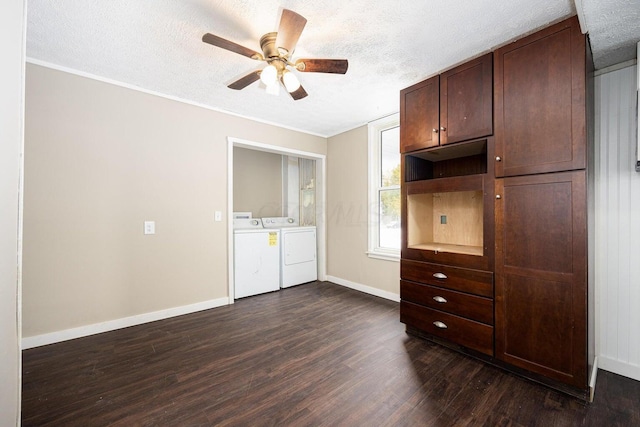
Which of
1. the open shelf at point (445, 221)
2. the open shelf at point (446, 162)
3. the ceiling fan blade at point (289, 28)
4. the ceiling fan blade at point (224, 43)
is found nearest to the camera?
the ceiling fan blade at point (289, 28)

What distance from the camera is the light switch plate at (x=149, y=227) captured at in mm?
2865

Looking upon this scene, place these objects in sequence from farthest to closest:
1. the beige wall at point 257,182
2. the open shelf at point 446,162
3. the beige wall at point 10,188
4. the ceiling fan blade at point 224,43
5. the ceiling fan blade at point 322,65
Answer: the beige wall at point 257,182 < the open shelf at point 446,162 < the ceiling fan blade at point 322,65 < the ceiling fan blade at point 224,43 < the beige wall at point 10,188

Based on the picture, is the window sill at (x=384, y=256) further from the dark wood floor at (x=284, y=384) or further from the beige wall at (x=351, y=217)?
the dark wood floor at (x=284, y=384)

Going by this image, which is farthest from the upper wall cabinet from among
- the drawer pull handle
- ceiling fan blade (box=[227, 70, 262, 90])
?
the drawer pull handle

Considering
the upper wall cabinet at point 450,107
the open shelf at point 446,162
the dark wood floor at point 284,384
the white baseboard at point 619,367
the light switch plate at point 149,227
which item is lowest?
the dark wood floor at point 284,384

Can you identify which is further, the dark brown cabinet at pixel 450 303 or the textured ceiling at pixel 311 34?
the dark brown cabinet at pixel 450 303

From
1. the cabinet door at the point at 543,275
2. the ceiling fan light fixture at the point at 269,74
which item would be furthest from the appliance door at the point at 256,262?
the cabinet door at the point at 543,275

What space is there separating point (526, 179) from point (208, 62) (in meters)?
2.70

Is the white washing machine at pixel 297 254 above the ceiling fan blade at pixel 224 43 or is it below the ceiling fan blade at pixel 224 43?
below

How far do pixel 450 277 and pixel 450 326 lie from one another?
41cm

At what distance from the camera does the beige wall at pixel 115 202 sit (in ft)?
7.72

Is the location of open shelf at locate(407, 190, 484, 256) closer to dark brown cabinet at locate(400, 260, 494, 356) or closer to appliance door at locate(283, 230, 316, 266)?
dark brown cabinet at locate(400, 260, 494, 356)

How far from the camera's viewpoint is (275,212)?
5324 millimetres

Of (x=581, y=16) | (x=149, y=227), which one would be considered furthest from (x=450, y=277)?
(x=149, y=227)
